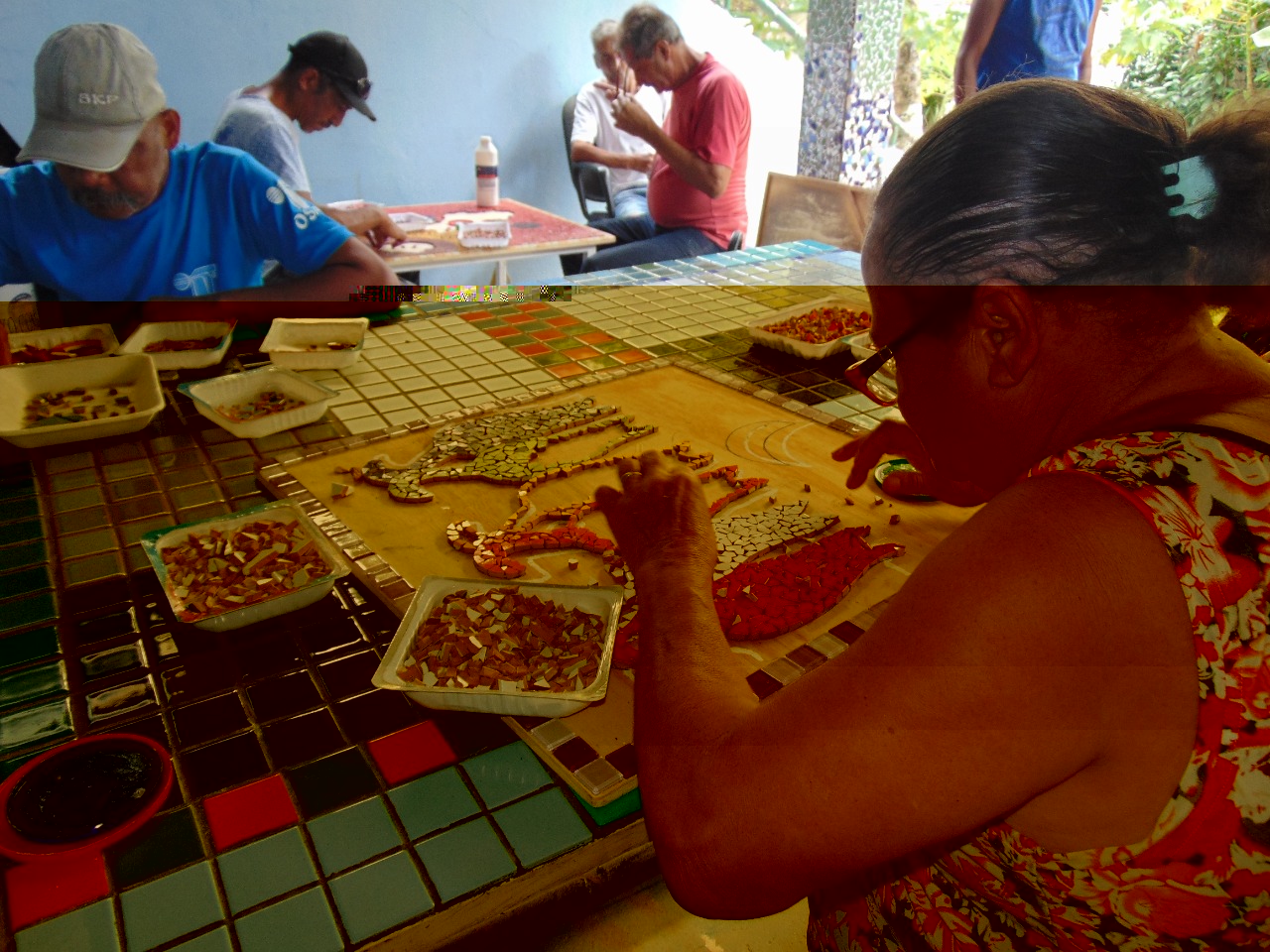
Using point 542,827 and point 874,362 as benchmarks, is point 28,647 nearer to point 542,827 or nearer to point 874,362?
point 542,827

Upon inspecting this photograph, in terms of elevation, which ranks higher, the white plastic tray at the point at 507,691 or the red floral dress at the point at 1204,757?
the red floral dress at the point at 1204,757

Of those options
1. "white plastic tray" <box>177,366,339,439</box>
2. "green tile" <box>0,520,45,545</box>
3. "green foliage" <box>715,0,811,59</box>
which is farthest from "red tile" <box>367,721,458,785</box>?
"green foliage" <box>715,0,811,59</box>

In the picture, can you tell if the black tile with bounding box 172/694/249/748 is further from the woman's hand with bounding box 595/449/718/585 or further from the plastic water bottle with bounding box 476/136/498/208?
the plastic water bottle with bounding box 476/136/498/208

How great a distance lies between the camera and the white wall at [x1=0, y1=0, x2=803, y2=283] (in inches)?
45.8

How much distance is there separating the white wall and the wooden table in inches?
19.7

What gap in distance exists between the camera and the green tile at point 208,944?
67 cm

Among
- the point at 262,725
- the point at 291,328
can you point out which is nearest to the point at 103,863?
the point at 262,725

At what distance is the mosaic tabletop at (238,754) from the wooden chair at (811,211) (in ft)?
8.09

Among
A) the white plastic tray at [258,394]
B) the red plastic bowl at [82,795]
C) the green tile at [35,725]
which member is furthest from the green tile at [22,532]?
the red plastic bowl at [82,795]

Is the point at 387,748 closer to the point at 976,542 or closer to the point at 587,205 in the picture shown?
the point at 976,542

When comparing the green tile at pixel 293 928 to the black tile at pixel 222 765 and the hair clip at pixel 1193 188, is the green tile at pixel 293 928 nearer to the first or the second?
the black tile at pixel 222 765

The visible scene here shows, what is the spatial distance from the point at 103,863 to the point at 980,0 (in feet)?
6.55

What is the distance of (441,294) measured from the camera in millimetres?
2369

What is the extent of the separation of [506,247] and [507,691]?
2562 mm
